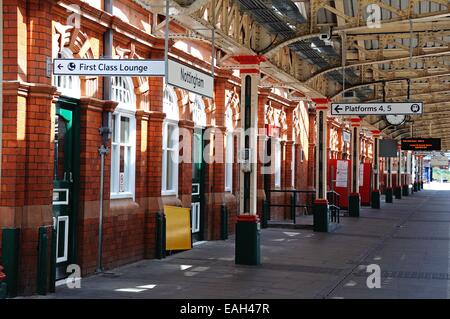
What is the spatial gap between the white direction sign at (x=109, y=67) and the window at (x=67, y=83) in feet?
3.31

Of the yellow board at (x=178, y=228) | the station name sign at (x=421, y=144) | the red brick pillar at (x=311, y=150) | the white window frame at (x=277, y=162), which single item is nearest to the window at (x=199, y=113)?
the yellow board at (x=178, y=228)

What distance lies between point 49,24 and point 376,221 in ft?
58.8

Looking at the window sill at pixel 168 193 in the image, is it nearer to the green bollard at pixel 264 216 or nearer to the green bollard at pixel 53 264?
the green bollard at pixel 53 264

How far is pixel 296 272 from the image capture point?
12117 millimetres

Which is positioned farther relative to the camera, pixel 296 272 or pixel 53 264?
pixel 296 272

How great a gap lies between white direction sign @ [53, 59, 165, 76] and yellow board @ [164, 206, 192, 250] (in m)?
5.20

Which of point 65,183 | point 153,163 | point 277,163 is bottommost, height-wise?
point 65,183

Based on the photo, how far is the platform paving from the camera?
10000mm

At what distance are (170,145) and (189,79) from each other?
5421 millimetres

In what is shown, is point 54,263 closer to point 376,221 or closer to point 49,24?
point 49,24

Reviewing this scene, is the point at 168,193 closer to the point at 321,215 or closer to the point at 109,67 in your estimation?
the point at 109,67

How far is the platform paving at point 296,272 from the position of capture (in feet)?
32.8

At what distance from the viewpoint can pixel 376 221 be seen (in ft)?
81.7

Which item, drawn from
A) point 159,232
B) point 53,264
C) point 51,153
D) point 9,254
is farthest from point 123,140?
point 9,254
